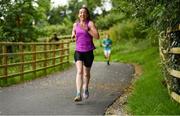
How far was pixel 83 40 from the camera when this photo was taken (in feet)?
31.1

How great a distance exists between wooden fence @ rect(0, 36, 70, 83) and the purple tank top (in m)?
4.19

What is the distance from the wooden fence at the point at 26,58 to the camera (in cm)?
1345

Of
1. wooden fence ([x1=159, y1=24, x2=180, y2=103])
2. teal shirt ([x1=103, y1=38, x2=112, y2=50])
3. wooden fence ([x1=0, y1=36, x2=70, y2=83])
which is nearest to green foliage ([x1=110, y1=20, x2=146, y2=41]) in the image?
teal shirt ([x1=103, y1=38, x2=112, y2=50])

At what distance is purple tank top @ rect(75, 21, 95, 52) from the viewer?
373 inches

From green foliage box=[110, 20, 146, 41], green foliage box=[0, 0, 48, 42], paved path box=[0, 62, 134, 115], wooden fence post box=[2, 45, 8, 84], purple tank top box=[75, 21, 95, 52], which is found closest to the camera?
paved path box=[0, 62, 134, 115]

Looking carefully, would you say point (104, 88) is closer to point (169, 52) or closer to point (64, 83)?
point (64, 83)

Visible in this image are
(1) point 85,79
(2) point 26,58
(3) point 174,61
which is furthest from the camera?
(2) point 26,58

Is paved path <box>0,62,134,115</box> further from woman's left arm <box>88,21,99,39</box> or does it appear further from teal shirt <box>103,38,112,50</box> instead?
teal shirt <box>103,38,112,50</box>

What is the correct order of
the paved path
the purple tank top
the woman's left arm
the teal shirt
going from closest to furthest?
1. the paved path
2. the woman's left arm
3. the purple tank top
4. the teal shirt

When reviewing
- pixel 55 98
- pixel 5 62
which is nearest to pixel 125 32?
pixel 5 62

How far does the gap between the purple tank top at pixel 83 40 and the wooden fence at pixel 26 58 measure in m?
4.19

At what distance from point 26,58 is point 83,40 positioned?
21.9 feet

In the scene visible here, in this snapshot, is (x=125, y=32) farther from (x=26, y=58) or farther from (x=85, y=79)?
(x=85, y=79)

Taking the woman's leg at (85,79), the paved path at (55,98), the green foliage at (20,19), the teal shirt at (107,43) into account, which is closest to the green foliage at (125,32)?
the teal shirt at (107,43)
